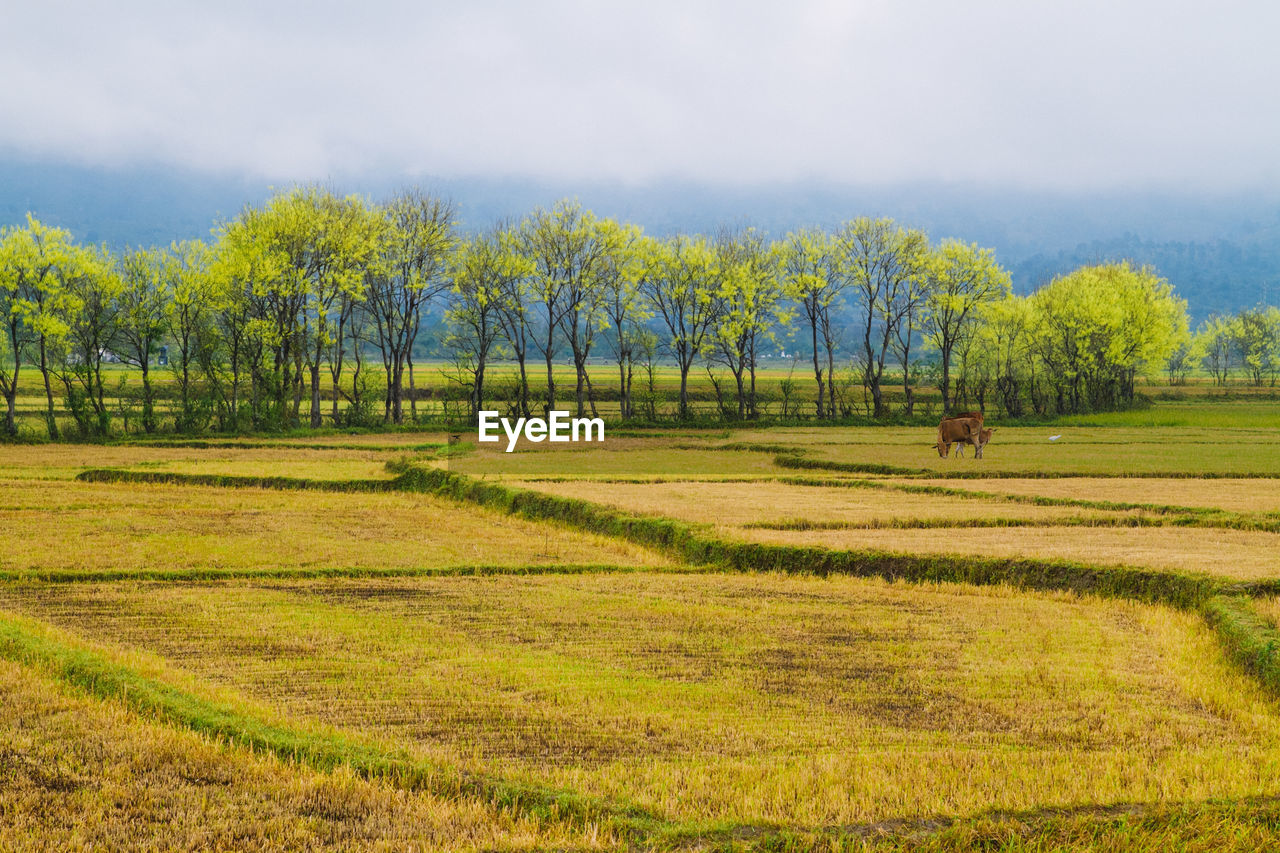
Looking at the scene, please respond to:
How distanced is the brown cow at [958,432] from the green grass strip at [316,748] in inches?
1273

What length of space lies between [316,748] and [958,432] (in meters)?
33.6

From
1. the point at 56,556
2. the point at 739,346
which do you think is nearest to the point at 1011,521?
the point at 56,556

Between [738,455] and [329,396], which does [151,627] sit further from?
[329,396]

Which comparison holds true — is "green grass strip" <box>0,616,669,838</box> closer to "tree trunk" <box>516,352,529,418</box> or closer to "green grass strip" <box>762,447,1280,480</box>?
"green grass strip" <box>762,447,1280,480</box>

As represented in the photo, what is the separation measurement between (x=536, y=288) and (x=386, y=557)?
165ft

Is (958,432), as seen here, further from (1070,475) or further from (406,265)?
(406,265)

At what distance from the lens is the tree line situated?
2320 inches

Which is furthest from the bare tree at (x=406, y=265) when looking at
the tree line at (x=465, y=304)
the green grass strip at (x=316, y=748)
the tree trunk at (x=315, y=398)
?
the green grass strip at (x=316, y=748)

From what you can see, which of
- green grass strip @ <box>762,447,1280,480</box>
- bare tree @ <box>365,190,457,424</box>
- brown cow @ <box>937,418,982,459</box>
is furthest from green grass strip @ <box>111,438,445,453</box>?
green grass strip @ <box>762,447,1280,480</box>

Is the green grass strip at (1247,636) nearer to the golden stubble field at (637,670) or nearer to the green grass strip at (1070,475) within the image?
the golden stubble field at (637,670)

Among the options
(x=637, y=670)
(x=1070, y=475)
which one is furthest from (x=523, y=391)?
(x=637, y=670)

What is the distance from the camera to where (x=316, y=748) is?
30.2 ft

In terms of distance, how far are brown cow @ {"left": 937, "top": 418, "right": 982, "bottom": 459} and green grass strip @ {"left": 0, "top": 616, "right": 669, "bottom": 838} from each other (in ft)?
106

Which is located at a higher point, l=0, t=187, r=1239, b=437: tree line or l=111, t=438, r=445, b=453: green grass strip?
l=0, t=187, r=1239, b=437: tree line
